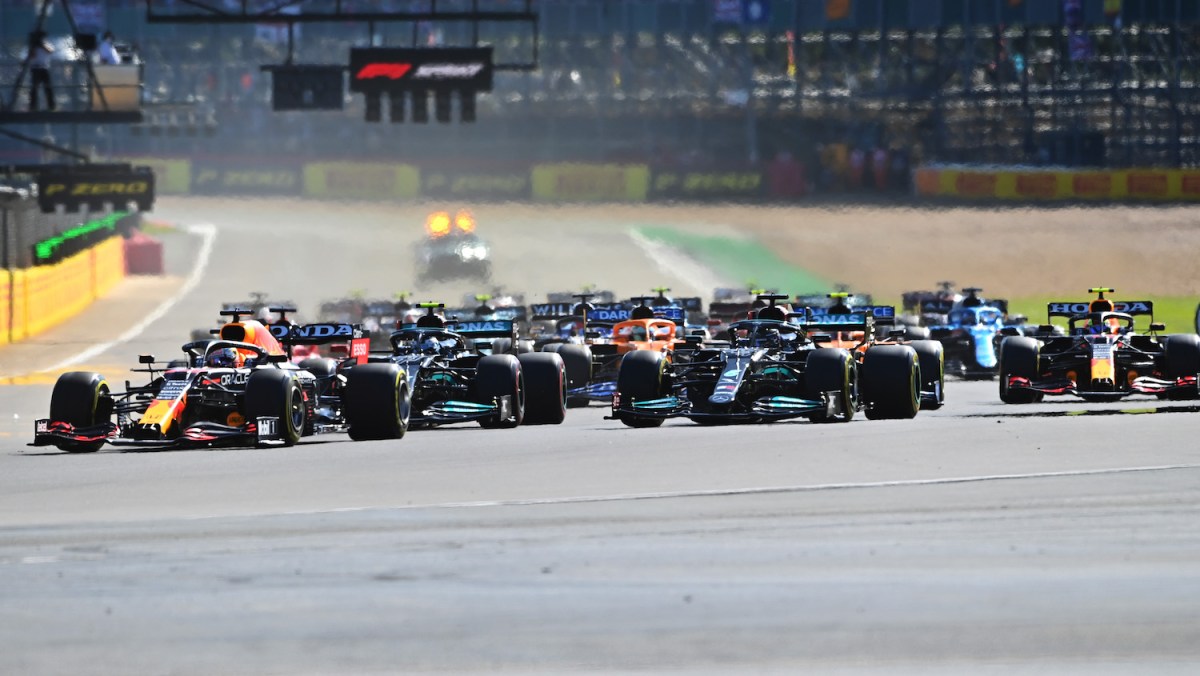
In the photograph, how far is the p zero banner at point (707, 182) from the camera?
79.5 metres

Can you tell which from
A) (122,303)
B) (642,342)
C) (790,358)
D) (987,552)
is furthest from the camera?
(122,303)

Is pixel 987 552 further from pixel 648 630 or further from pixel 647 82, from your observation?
pixel 647 82

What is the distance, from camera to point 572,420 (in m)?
24.4

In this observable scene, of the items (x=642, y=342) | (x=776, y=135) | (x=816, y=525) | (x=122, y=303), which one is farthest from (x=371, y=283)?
(x=816, y=525)

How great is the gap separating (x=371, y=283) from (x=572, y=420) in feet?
127

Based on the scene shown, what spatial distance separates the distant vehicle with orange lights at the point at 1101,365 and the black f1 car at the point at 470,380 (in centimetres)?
584

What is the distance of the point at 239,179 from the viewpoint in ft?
288

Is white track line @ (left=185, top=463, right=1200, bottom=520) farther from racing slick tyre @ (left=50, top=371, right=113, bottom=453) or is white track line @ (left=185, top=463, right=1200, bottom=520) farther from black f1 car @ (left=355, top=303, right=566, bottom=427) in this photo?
black f1 car @ (left=355, top=303, right=566, bottom=427)

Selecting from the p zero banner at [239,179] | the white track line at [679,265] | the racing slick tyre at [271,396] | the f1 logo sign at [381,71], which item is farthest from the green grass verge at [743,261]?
the racing slick tyre at [271,396]

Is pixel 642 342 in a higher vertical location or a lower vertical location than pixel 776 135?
lower

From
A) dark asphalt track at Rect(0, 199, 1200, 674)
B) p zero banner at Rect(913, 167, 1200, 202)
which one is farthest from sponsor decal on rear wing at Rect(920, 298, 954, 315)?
p zero banner at Rect(913, 167, 1200, 202)

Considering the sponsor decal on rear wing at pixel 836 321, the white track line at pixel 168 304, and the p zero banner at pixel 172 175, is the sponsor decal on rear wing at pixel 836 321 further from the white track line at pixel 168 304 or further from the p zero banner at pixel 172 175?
the p zero banner at pixel 172 175

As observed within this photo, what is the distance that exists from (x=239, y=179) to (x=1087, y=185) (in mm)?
38165

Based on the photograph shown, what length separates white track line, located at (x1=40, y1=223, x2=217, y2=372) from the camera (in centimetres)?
3853
